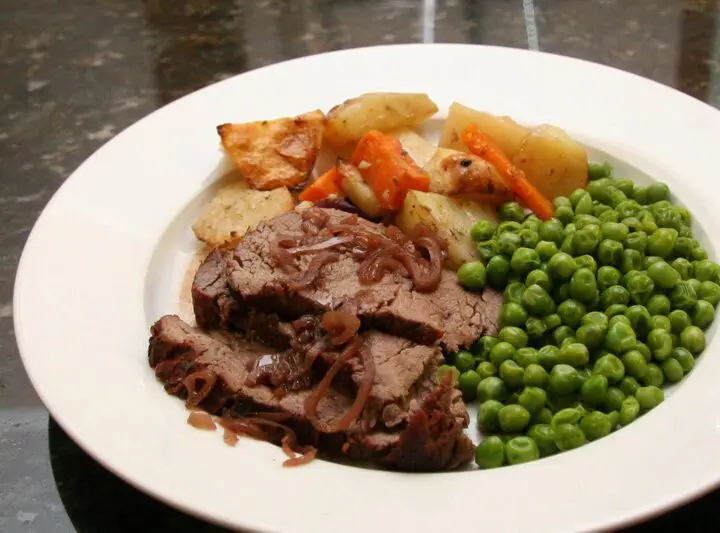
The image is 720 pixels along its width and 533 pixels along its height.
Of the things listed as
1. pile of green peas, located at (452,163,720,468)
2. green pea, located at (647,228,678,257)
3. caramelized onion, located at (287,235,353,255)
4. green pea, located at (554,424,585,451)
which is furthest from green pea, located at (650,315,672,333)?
caramelized onion, located at (287,235,353,255)

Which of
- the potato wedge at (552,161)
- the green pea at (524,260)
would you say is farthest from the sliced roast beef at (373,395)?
the potato wedge at (552,161)

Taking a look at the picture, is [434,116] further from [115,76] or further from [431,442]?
[115,76]

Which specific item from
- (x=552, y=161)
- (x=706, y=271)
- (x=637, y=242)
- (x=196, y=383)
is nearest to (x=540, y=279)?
(x=637, y=242)

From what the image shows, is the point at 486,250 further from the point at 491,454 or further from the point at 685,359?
the point at 491,454

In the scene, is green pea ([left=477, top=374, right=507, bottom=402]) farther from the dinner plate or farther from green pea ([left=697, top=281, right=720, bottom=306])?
green pea ([left=697, top=281, right=720, bottom=306])

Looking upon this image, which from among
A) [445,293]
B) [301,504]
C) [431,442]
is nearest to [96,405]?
[301,504]

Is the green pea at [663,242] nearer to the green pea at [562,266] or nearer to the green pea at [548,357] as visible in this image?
the green pea at [562,266]
